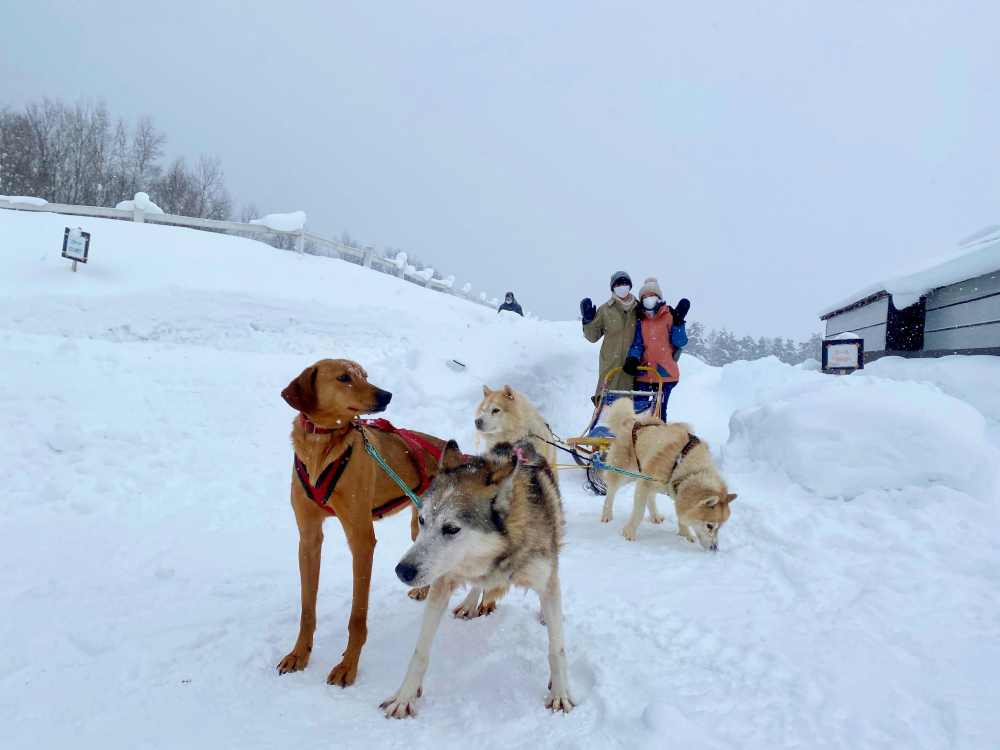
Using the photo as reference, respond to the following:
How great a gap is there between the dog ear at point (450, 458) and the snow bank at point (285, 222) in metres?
15.7

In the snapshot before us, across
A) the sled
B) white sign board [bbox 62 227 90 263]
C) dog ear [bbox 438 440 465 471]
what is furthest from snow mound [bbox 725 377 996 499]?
white sign board [bbox 62 227 90 263]

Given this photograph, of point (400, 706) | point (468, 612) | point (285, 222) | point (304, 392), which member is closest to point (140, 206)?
point (285, 222)

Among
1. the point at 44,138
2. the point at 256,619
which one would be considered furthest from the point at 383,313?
the point at 44,138

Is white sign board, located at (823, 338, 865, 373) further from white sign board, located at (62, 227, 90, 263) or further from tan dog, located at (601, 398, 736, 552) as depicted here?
white sign board, located at (62, 227, 90, 263)

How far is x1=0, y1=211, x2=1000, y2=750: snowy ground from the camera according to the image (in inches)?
97.3

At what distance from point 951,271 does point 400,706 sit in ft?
31.7

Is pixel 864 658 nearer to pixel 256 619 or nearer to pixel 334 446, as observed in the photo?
pixel 334 446

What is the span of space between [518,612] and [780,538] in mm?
2633

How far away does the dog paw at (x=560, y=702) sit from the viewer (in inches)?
102

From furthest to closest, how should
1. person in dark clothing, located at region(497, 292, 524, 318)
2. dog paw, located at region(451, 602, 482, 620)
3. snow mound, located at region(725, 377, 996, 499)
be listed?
1. person in dark clothing, located at region(497, 292, 524, 318)
2. snow mound, located at region(725, 377, 996, 499)
3. dog paw, located at region(451, 602, 482, 620)

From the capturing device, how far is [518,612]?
3676 mm

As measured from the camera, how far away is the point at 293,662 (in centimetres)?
298

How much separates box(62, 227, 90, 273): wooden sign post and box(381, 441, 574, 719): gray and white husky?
1229cm

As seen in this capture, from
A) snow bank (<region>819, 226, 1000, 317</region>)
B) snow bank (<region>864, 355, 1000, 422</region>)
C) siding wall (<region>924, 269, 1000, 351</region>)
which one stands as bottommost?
snow bank (<region>864, 355, 1000, 422</region>)
